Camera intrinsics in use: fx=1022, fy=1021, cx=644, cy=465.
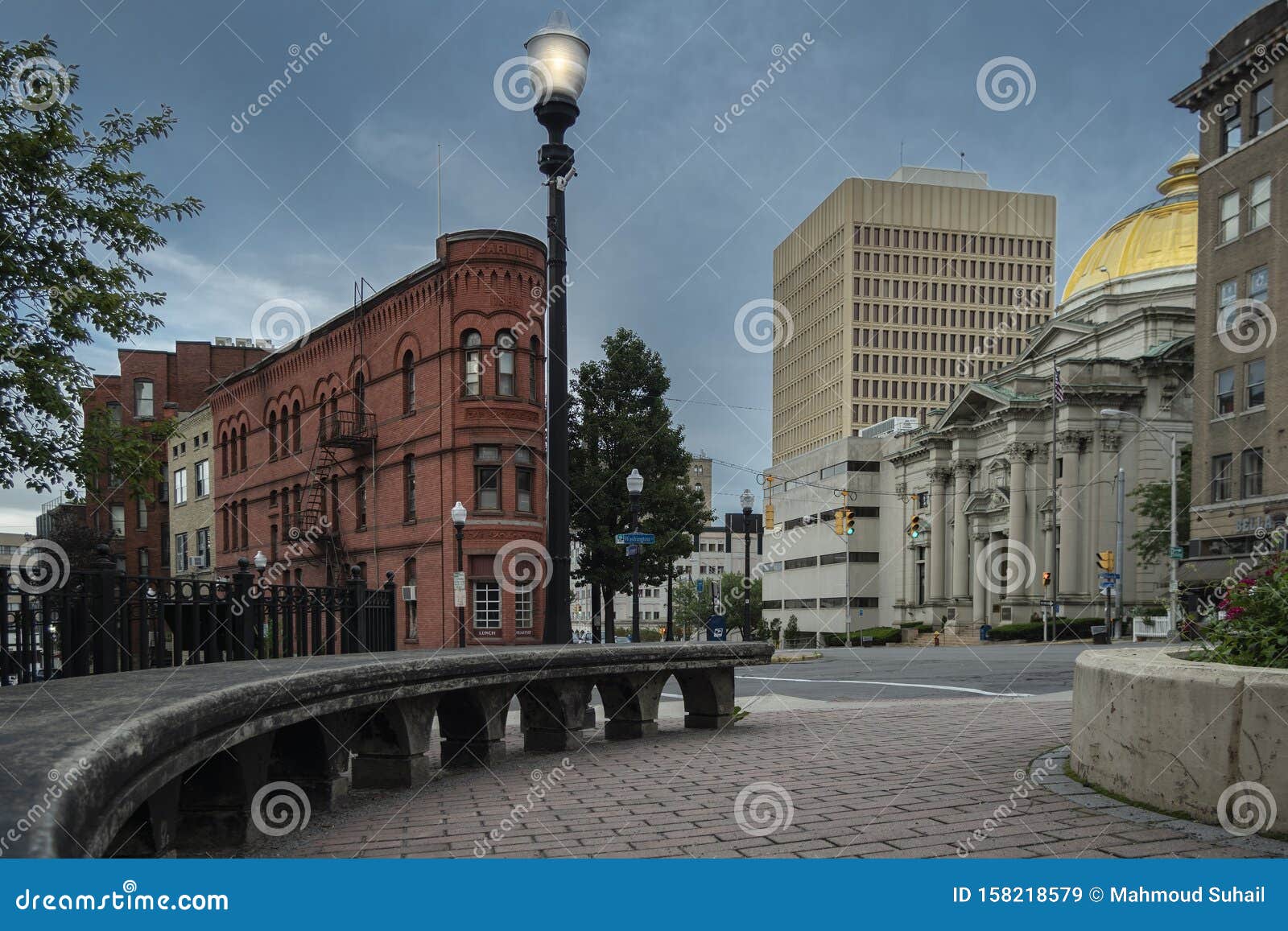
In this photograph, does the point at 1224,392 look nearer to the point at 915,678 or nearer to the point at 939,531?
the point at 915,678

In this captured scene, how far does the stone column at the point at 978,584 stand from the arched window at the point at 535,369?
39.3 meters

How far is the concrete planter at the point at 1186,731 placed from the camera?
4.76 metres

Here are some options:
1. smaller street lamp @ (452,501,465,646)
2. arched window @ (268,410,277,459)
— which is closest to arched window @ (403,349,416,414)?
smaller street lamp @ (452,501,465,646)

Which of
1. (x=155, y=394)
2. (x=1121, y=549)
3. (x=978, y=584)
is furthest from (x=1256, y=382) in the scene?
(x=155, y=394)

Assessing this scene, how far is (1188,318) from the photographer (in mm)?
58719

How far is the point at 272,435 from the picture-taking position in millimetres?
47531

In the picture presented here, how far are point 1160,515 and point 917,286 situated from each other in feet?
231

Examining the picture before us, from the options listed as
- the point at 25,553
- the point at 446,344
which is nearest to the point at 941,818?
the point at 25,553

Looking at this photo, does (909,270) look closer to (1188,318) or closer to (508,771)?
(1188,318)

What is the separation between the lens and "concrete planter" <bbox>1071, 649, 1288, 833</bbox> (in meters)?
4.76

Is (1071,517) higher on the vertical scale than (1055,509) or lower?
lower

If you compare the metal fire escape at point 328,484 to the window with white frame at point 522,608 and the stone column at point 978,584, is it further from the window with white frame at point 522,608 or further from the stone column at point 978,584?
the stone column at point 978,584

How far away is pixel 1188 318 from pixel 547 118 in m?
58.7

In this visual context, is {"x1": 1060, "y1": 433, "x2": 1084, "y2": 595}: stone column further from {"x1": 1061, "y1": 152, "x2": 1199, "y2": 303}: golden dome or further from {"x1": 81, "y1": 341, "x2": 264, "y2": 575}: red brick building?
{"x1": 81, "y1": 341, "x2": 264, "y2": 575}: red brick building
